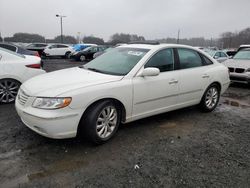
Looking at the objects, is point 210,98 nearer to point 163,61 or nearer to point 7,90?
point 163,61

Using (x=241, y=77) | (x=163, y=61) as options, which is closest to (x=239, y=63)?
(x=241, y=77)

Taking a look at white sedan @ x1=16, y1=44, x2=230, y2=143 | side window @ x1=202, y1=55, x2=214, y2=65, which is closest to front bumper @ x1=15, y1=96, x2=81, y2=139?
white sedan @ x1=16, y1=44, x2=230, y2=143

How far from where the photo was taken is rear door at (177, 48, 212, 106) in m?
4.38

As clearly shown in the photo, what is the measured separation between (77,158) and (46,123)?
63 centimetres

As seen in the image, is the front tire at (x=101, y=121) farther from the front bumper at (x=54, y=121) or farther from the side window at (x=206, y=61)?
the side window at (x=206, y=61)

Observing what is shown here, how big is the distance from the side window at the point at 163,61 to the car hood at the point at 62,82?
0.77m

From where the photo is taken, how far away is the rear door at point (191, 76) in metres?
4.38

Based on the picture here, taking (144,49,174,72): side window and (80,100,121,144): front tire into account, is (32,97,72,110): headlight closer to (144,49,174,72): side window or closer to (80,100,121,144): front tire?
(80,100,121,144): front tire

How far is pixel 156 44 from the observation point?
172 inches

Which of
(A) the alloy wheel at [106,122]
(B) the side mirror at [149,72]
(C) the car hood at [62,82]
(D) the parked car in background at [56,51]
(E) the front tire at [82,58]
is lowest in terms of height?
(A) the alloy wheel at [106,122]

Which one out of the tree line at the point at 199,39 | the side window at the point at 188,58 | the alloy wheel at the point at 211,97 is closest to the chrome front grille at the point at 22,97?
the side window at the point at 188,58

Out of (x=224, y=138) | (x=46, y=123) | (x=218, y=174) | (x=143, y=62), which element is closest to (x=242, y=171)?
(x=218, y=174)

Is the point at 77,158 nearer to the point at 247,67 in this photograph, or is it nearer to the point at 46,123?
the point at 46,123

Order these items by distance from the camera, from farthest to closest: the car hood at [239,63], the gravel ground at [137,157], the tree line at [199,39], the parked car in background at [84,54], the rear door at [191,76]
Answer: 1. the tree line at [199,39]
2. the parked car in background at [84,54]
3. the car hood at [239,63]
4. the rear door at [191,76]
5. the gravel ground at [137,157]
